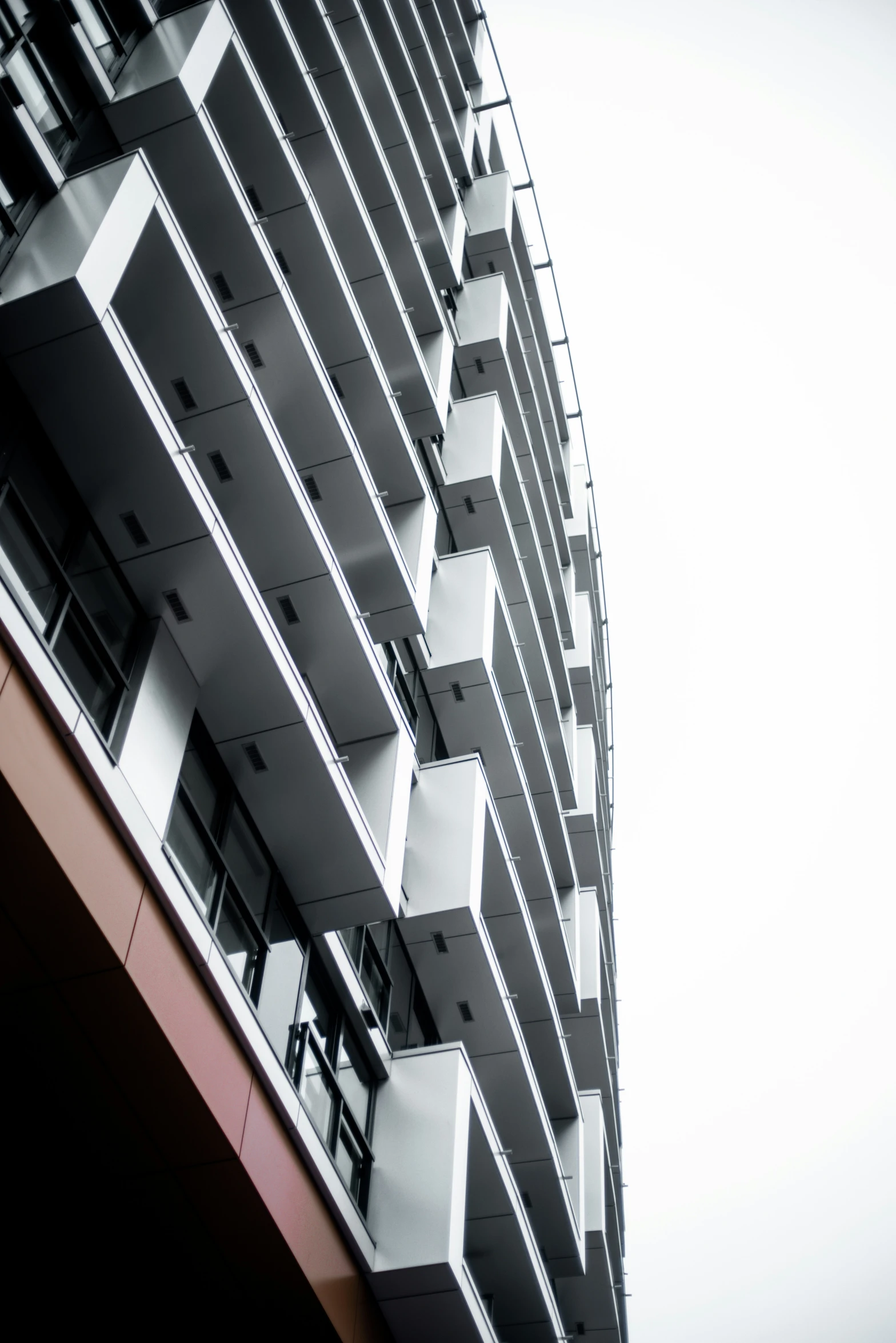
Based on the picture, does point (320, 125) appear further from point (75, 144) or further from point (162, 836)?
point (162, 836)

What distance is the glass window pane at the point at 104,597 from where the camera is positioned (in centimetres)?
1091

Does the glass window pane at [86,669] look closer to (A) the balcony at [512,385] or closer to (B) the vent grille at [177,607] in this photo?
(B) the vent grille at [177,607]

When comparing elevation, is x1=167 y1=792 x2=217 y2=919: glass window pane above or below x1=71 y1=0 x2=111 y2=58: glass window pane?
below

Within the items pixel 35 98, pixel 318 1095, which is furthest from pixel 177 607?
pixel 318 1095

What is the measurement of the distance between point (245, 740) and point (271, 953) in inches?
97.5

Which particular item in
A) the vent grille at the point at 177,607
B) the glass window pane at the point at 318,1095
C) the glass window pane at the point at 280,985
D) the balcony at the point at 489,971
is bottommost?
the balcony at the point at 489,971

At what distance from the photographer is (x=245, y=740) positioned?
12.7m

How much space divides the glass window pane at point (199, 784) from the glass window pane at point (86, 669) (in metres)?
1.51

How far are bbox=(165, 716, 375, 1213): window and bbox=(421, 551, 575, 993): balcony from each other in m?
7.37

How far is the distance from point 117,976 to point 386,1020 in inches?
312

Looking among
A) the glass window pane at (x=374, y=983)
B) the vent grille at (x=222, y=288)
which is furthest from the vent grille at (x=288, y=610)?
the glass window pane at (x=374, y=983)

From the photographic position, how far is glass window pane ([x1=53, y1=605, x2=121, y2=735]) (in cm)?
1005

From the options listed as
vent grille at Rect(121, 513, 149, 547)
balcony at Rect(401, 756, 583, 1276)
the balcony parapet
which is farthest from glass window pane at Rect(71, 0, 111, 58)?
the balcony parapet

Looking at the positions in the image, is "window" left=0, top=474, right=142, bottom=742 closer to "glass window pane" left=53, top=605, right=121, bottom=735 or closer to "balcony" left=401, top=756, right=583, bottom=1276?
"glass window pane" left=53, top=605, right=121, bottom=735
